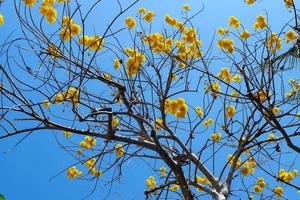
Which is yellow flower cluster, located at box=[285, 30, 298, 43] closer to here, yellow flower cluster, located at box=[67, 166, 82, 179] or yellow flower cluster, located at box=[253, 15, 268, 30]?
yellow flower cluster, located at box=[253, 15, 268, 30]

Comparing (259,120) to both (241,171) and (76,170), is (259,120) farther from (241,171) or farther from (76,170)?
(76,170)

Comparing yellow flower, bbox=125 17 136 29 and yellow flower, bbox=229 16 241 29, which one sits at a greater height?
yellow flower, bbox=229 16 241 29

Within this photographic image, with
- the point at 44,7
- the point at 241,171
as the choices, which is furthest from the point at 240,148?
the point at 44,7

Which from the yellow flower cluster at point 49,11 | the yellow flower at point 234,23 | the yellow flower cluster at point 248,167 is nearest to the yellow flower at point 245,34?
the yellow flower at point 234,23

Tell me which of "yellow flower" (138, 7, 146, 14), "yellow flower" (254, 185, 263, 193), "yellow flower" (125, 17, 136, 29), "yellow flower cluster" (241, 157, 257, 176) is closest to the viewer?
"yellow flower" (125, 17, 136, 29)

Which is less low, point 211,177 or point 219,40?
point 219,40

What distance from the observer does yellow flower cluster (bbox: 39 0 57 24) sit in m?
3.40

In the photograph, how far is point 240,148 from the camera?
3.63 m

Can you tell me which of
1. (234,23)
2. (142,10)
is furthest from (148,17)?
(234,23)

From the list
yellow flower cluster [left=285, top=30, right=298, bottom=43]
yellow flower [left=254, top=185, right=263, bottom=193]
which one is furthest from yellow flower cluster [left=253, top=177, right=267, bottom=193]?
yellow flower cluster [left=285, top=30, right=298, bottom=43]

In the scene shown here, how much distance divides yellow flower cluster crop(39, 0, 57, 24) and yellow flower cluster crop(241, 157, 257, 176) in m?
2.48

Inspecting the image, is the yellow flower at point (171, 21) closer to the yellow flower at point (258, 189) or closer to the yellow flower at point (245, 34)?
the yellow flower at point (245, 34)

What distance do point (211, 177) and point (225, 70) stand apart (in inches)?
53.7

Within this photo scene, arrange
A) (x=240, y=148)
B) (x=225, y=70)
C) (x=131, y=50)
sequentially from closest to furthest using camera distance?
(x=240, y=148)
(x=131, y=50)
(x=225, y=70)
